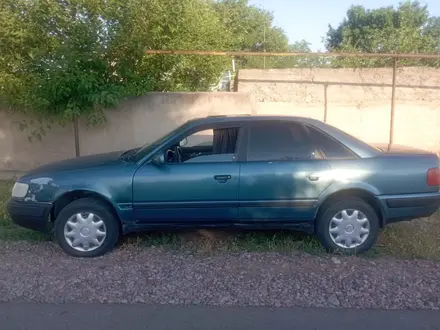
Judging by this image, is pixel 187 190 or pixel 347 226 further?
pixel 347 226

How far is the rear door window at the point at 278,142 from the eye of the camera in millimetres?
5941

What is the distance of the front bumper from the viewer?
19.4ft

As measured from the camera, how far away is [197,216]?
5887 millimetres

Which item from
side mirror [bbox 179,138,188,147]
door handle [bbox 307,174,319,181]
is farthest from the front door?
door handle [bbox 307,174,319,181]

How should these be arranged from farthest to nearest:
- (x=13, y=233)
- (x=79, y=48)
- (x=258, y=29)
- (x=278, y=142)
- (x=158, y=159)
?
(x=258, y=29), (x=79, y=48), (x=13, y=233), (x=278, y=142), (x=158, y=159)

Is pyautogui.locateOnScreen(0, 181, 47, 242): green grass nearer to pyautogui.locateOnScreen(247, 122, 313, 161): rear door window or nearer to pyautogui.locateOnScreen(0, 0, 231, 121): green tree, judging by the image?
pyautogui.locateOnScreen(0, 0, 231, 121): green tree

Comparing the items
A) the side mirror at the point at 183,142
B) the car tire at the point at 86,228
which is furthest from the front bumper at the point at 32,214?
the side mirror at the point at 183,142

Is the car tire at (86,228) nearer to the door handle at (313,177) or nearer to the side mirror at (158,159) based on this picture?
the side mirror at (158,159)

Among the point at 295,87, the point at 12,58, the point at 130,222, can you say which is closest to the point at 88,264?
the point at 130,222

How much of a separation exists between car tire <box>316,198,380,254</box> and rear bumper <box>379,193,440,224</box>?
165 mm

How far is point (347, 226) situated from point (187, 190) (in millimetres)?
1766

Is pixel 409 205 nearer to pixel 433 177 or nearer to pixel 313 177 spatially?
pixel 433 177

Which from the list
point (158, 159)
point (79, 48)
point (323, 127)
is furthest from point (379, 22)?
point (158, 159)

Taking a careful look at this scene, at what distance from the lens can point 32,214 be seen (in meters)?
5.93
